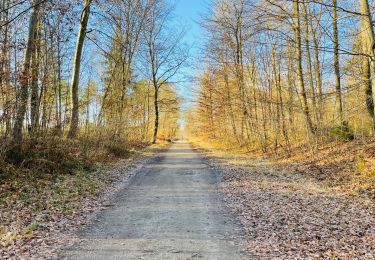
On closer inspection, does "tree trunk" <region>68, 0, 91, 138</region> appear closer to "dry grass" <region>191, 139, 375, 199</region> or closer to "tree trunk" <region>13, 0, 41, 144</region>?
"tree trunk" <region>13, 0, 41, 144</region>

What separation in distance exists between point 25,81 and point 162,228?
5.93 meters

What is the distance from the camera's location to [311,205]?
7875 millimetres

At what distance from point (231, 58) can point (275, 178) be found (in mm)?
15699

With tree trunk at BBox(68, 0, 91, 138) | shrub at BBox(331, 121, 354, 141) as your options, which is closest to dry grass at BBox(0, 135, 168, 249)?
tree trunk at BBox(68, 0, 91, 138)

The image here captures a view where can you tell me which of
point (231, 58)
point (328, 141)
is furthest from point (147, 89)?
point (328, 141)

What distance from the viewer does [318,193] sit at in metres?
9.23

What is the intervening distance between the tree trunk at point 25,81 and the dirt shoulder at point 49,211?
6.12 feet

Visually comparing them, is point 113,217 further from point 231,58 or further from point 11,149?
point 231,58

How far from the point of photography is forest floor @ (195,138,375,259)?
5.25 meters

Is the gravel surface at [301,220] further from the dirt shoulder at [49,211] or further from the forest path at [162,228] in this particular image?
the dirt shoulder at [49,211]

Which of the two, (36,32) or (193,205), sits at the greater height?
(36,32)

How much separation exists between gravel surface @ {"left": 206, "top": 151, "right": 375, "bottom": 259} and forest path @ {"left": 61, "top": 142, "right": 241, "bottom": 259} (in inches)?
16.9

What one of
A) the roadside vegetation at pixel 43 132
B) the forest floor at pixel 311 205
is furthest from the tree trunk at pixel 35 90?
the forest floor at pixel 311 205

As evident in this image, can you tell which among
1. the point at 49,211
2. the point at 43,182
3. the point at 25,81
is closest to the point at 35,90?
the point at 25,81
